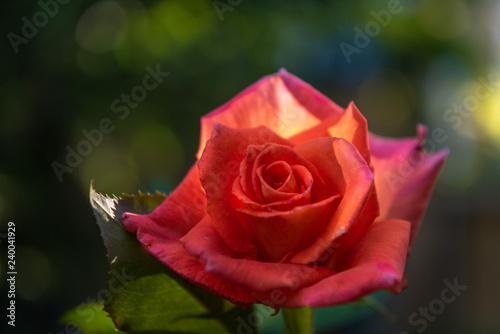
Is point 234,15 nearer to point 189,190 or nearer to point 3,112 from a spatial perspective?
point 3,112

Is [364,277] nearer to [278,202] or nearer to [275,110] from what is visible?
[278,202]

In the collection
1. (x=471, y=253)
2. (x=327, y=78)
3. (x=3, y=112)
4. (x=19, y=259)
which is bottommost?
(x=471, y=253)

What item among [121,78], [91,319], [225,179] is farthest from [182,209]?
[121,78]

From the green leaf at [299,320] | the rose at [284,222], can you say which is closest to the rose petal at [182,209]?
the rose at [284,222]

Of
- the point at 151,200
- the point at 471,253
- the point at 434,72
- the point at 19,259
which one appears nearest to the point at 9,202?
the point at 19,259

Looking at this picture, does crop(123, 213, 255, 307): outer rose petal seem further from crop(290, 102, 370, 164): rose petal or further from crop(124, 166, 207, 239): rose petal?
crop(290, 102, 370, 164): rose petal

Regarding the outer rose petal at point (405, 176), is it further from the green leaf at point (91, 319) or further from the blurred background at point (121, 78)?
the blurred background at point (121, 78)
